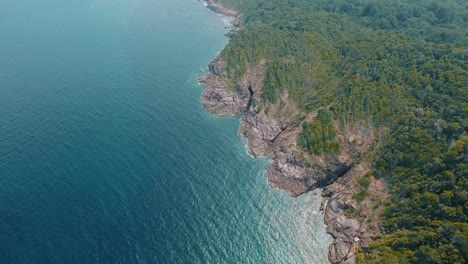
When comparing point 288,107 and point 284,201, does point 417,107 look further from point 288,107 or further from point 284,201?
point 284,201

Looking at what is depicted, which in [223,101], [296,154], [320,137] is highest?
[320,137]

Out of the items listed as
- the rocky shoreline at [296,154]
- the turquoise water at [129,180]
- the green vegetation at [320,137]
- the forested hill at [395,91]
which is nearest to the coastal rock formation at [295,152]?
the rocky shoreline at [296,154]

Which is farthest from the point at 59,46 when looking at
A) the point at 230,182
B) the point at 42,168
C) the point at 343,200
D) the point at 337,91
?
the point at 343,200

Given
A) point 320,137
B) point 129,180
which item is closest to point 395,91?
point 320,137

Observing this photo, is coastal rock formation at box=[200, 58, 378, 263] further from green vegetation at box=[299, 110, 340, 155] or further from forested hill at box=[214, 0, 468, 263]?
forested hill at box=[214, 0, 468, 263]

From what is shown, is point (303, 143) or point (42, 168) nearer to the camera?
point (42, 168)

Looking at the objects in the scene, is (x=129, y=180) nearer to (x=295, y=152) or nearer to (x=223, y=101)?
(x=295, y=152)
